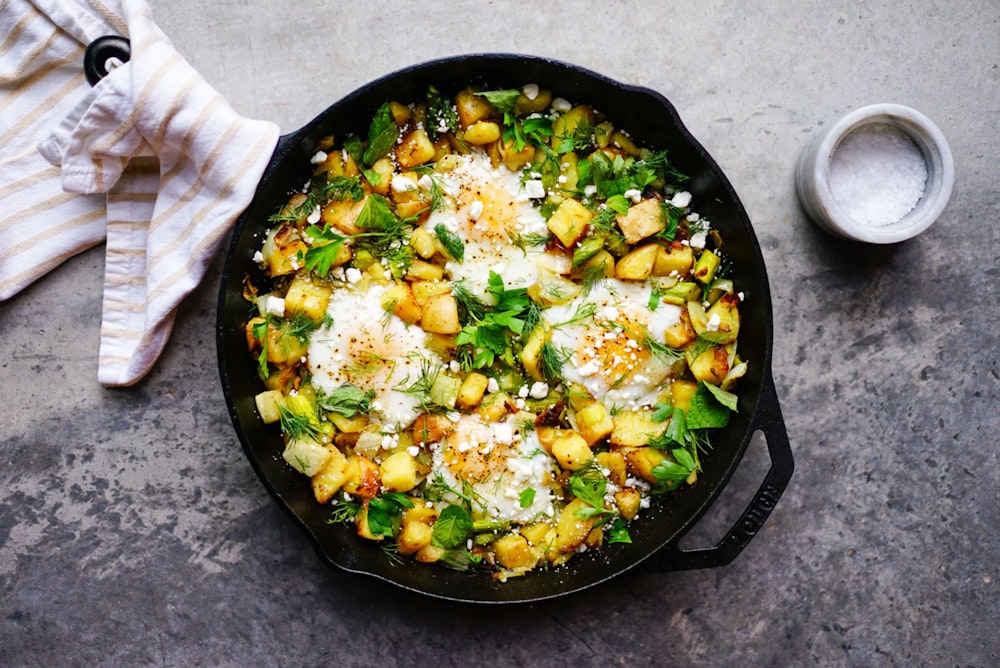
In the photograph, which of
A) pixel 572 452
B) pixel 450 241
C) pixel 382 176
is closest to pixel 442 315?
pixel 450 241

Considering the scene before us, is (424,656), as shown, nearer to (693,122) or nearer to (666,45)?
(693,122)

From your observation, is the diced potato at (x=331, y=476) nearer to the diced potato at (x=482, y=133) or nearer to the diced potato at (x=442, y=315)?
the diced potato at (x=442, y=315)

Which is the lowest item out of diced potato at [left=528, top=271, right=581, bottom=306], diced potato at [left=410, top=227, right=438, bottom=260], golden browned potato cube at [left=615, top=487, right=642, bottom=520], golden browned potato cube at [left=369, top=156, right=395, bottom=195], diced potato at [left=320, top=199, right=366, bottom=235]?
golden browned potato cube at [left=615, top=487, right=642, bottom=520]

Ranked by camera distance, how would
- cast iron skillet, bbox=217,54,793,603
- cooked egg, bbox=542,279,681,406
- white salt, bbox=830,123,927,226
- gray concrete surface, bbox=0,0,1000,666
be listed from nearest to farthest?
cast iron skillet, bbox=217,54,793,603
cooked egg, bbox=542,279,681,406
white salt, bbox=830,123,927,226
gray concrete surface, bbox=0,0,1000,666

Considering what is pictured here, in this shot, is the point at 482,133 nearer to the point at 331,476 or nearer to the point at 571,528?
the point at 331,476

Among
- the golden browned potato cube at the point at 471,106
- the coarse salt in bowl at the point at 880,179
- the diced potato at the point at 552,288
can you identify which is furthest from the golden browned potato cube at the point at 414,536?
the coarse salt in bowl at the point at 880,179

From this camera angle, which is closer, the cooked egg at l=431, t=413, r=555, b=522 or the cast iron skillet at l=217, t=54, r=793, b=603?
the cast iron skillet at l=217, t=54, r=793, b=603

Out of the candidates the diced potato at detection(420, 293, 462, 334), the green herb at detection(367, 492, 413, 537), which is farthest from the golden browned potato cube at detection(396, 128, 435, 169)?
the green herb at detection(367, 492, 413, 537)

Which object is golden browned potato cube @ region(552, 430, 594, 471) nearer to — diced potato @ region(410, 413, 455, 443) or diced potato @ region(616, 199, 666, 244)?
diced potato @ region(410, 413, 455, 443)
